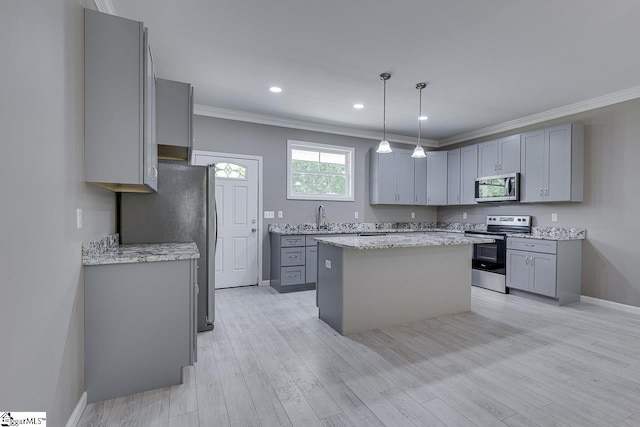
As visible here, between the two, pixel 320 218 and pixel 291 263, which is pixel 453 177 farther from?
pixel 291 263

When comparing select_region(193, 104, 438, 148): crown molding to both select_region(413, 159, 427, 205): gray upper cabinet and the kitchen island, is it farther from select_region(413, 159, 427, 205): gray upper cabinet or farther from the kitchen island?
the kitchen island

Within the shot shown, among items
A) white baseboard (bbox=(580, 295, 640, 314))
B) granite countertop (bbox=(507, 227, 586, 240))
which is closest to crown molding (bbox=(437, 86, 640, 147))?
granite countertop (bbox=(507, 227, 586, 240))

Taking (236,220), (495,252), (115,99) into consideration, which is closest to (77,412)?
(115,99)

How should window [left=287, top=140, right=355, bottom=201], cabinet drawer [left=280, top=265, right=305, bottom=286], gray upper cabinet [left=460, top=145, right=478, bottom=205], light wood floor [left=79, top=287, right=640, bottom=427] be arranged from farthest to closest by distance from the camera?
gray upper cabinet [left=460, top=145, right=478, bottom=205]
window [left=287, top=140, right=355, bottom=201]
cabinet drawer [left=280, top=265, right=305, bottom=286]
light wood floor [left=79, top=287, right=640, bottom=427]

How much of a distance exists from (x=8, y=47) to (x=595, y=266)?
580 cm

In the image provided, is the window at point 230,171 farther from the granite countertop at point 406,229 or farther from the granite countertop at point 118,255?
the granite countertop at point 118,255

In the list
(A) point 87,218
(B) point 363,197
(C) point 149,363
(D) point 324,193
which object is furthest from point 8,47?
(B) point 363,197

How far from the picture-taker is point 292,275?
4.61 meters

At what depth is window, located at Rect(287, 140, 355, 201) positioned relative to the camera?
525 cm

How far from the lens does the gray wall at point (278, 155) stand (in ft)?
15.3

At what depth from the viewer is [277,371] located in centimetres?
230

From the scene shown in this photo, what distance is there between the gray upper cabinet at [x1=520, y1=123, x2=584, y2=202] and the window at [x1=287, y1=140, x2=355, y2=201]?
2.77 m

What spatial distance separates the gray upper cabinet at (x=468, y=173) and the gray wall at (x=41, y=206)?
554cm

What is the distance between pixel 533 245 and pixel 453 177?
6.72 ft
